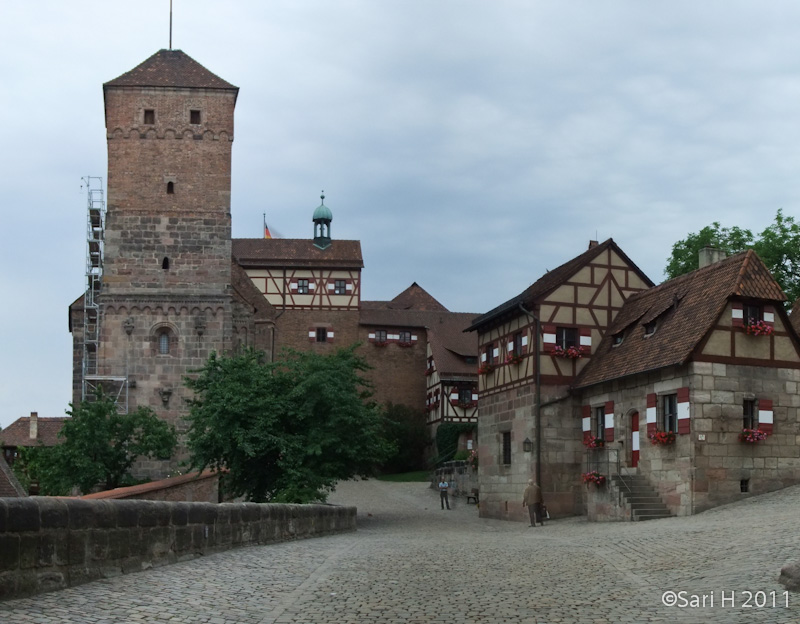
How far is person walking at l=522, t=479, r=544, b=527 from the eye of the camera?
26344 mm

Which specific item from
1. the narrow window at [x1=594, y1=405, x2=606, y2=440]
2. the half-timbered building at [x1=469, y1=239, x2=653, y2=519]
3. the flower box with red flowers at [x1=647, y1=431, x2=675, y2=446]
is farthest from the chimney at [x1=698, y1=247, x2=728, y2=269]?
the flower box with red flowers at [x1=647, y1=431, x2=675, y2=446]

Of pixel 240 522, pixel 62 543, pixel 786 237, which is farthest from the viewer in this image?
pixel 786 237

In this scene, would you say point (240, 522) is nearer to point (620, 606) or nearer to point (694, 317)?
point (620, 606)

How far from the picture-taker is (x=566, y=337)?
30.5 meters

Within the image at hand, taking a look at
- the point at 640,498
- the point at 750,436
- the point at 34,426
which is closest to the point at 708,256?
the point at 750,436

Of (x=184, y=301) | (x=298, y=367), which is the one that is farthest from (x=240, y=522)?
(x=184, y=301)

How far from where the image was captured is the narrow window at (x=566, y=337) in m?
30.4

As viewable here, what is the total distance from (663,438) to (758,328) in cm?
321

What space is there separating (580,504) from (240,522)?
16.6 meters

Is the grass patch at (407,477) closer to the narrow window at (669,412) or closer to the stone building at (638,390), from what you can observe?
the stone building at (638,390)

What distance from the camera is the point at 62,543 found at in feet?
29.9

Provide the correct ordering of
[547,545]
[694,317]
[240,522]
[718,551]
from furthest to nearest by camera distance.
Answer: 1. [694,317]
2. [547,545]
3. [240,522]
4. [718,551]

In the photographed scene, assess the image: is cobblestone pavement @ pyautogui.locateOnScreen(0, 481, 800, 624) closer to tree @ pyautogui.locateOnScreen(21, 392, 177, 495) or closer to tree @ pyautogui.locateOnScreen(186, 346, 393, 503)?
tree @ pyautogui.locateOnScreen(186, 346, 393, 503)

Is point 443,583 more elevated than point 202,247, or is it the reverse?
point 202,247
